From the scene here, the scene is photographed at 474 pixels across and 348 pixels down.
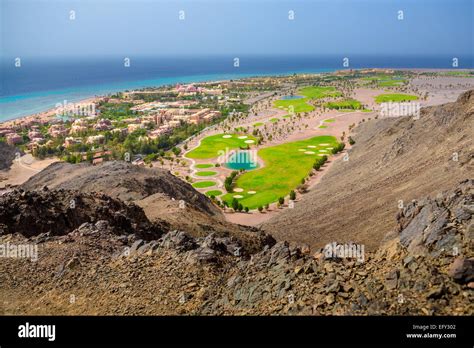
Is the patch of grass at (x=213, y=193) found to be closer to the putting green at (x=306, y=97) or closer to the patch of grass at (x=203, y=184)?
the patch of grass at (x=203, y=184)

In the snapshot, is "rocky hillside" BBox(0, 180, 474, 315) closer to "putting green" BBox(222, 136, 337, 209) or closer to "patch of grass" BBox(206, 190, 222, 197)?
"putting green" BBox(222, 136, 337, 209)

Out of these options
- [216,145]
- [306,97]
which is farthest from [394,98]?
[216,145]

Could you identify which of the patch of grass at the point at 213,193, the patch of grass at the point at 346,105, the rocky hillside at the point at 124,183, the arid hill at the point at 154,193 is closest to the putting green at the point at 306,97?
the patch of grass at the point at 346,105

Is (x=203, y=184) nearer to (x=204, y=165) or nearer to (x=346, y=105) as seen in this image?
(x=204, y=165)

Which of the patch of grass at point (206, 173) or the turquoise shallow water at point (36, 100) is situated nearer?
the patch of grass at point (206, 173)

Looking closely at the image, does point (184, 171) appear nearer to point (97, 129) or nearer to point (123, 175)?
point (123, 175)

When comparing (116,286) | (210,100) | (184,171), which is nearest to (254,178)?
(184,171)
